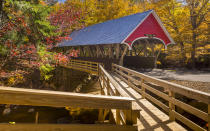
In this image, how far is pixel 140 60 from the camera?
16.8 meters

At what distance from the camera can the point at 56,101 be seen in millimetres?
1724

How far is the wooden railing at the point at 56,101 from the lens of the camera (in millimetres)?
1583

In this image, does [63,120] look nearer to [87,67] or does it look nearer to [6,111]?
[87,67]

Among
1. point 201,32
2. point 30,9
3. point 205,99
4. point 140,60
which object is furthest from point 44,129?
point 201,32

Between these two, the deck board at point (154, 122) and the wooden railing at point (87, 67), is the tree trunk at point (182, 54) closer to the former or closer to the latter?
the wooden railing at point (87, 67)

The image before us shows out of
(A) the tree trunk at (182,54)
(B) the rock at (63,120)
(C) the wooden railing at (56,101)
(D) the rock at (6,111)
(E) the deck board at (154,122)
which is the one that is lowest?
(B) the rock at (63,120)

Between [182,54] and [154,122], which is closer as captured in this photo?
[154,122]

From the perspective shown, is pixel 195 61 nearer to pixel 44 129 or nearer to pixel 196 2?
pixel 196 2

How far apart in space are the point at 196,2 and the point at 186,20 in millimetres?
2399

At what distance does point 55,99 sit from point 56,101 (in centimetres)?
3

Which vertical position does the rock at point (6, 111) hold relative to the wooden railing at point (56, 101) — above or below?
below

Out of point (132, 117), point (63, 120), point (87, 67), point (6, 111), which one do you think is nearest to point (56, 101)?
point (132, 117)

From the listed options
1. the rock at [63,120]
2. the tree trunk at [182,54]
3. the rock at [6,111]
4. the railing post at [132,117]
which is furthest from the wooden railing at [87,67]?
the tree trunk at [182,54]

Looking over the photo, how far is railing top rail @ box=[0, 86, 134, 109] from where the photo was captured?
62.1 inches
